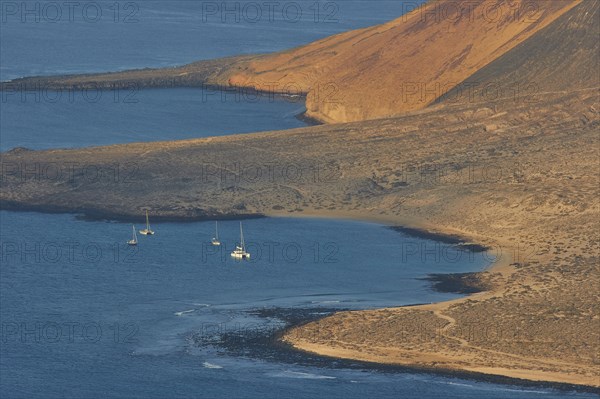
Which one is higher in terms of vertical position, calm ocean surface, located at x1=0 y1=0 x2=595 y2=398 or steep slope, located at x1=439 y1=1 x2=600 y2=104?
steep slope, located at x1=439 y1=1 x2=600 y2=104

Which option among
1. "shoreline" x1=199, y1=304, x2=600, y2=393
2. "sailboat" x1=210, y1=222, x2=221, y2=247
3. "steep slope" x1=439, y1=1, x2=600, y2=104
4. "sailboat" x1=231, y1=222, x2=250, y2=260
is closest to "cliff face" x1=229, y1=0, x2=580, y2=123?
"steep slope" x1=439, y1=1, x2=600, y2=104

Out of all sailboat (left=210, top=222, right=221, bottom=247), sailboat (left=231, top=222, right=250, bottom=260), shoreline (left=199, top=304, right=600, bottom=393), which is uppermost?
sailboat (left=210, top=222, right=221, bottom=247)

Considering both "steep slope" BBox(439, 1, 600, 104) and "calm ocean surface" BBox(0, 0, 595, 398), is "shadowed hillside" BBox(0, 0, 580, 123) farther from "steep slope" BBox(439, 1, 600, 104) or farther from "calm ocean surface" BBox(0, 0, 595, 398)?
"calm ocean surface" BBox(0, 0, 595, 398)

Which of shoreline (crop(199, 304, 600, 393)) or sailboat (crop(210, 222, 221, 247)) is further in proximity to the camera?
sailboat (crop(210, 222, 221, 247))

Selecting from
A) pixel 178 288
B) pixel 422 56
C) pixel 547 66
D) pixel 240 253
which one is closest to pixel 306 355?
pixel 178 288

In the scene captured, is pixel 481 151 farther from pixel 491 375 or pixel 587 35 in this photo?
pixel 491 375

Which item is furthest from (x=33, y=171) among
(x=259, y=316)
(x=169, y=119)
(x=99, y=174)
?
(x=259, y=316)
